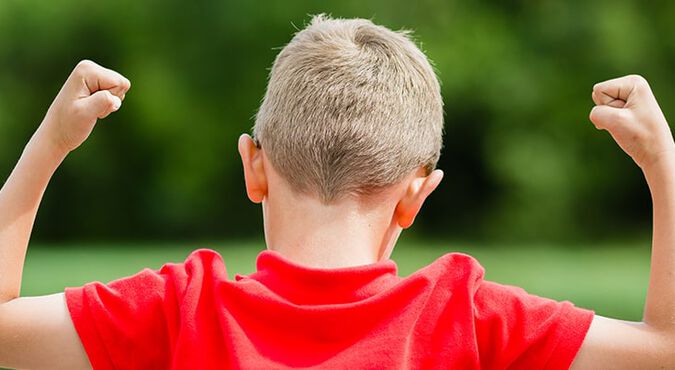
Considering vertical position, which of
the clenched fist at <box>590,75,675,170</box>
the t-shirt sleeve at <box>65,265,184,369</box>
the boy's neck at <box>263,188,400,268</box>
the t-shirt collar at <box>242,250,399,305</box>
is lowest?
the t-shirt sleeve at <box>65,265,184,369</box>

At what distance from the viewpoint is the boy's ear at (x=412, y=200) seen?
4.42 ft

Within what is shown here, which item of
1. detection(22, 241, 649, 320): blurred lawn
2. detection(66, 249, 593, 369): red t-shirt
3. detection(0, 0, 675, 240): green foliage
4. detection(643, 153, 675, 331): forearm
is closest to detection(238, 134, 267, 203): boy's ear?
detection(66, 249, 593, 369): red t-shirt

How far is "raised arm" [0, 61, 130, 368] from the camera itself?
1269mm

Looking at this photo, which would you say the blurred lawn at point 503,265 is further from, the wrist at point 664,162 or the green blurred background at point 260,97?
the wrist at point 664,162

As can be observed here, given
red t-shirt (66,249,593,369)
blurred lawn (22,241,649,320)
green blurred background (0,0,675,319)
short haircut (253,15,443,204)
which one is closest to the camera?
red t-shirt (66,249,593,369)

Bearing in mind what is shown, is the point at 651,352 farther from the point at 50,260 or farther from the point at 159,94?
the point at 159,94

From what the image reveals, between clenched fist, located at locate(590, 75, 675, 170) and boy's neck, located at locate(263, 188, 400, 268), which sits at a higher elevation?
clenched fist, located at locate(590, 75, 675, 170)

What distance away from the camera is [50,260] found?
866 centimetres

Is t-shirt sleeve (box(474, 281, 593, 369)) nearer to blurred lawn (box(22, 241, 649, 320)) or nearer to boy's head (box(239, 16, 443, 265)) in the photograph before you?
boy's head (box(239, 16, 443, 265))

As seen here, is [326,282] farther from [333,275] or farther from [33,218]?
[33,218]

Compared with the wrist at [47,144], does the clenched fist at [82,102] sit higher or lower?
higher

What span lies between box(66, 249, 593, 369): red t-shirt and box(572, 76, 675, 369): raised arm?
0.03 m

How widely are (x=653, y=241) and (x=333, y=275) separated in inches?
14.0

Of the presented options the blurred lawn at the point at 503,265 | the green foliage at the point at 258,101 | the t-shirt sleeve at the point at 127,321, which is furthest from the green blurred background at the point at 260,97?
the t-shirt sleeve at the point at 127,321
